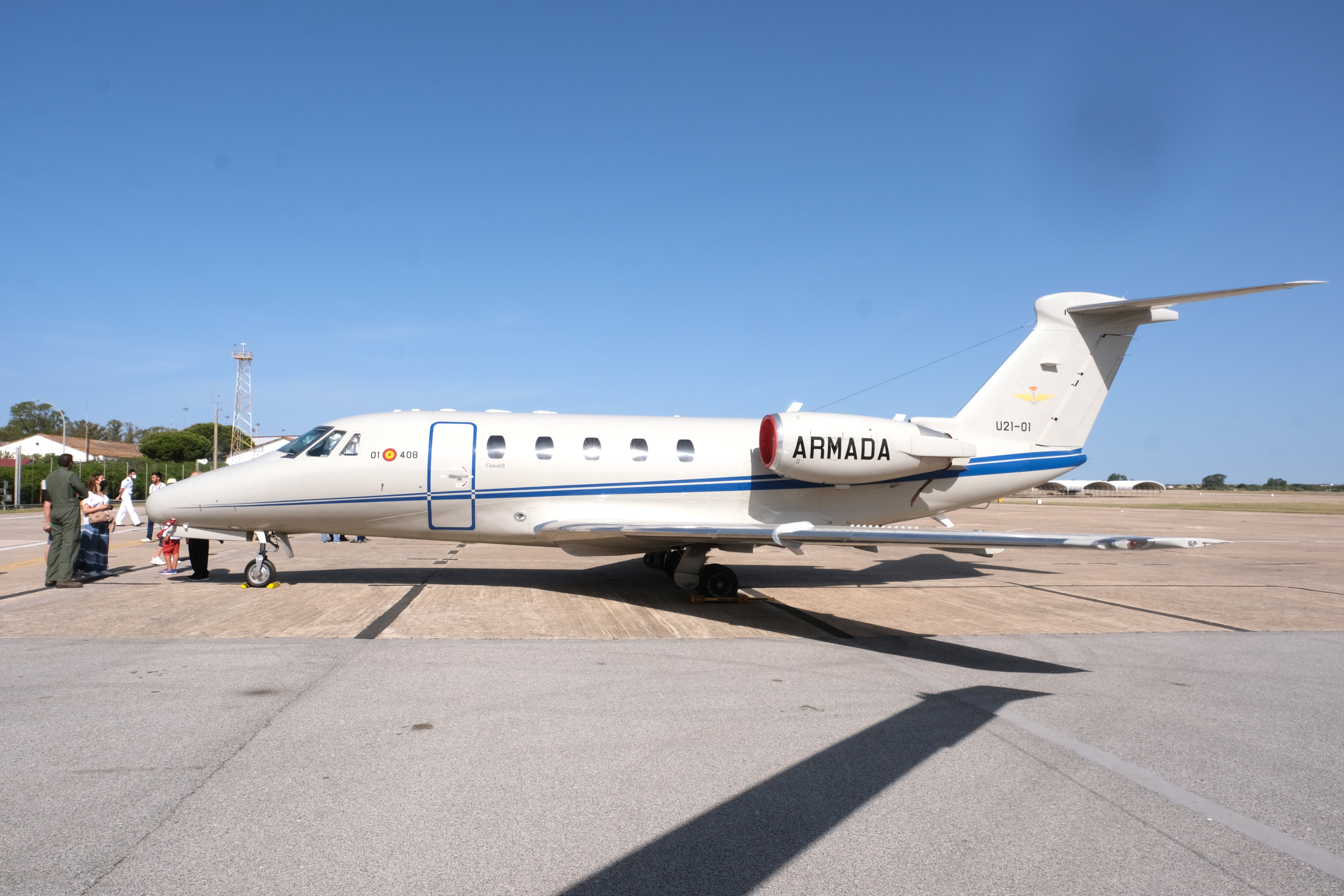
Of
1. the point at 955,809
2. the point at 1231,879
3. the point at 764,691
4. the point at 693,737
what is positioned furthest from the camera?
the point at 764,691

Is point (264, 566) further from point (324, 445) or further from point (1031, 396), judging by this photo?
point (1031, 396)

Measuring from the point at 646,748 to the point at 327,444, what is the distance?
353 inches

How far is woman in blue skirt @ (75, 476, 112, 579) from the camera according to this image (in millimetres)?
12812

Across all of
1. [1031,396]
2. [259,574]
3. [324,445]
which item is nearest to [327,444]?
[324,445]

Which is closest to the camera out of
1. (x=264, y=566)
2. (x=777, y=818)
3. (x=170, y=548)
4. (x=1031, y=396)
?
(x=777, y=818)

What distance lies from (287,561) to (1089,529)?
25.5m

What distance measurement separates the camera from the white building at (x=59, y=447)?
10644 cm

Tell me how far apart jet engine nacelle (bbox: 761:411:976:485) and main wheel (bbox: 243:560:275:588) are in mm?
7869

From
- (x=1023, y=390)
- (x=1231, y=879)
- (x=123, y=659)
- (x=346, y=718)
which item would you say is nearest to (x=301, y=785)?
(x=346, y=718)

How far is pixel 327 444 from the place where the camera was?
12.2m

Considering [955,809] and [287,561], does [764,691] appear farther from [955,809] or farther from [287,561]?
[287,561]

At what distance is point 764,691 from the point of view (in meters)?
6.72

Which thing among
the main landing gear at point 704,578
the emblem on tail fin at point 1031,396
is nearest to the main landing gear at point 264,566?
the main landing gear at point 704,578

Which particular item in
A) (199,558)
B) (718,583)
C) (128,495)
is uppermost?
(128,495)
